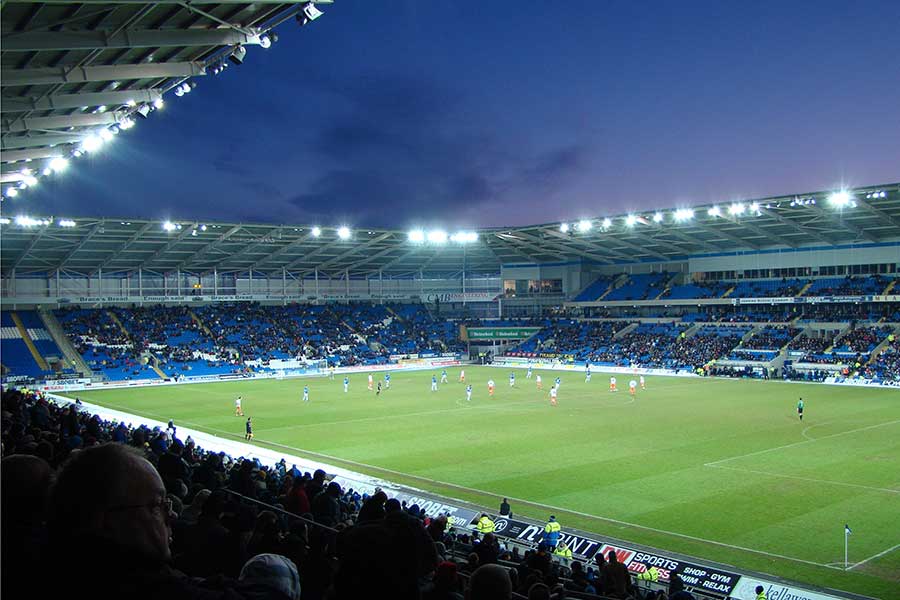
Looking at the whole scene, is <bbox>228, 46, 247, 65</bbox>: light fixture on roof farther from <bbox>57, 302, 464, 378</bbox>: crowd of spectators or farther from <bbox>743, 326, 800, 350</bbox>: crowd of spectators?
<bbox>743, 326, 800, 350</bbox>: crowd of spectators

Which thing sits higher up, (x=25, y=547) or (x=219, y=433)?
(x=25, y=547)

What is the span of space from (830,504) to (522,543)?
9.31 m

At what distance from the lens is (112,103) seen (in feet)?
66.0

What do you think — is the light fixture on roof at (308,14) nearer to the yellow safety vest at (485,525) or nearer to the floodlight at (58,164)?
the yellow safety vest at (485,525)

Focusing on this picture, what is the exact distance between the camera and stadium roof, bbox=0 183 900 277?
52.6 metres

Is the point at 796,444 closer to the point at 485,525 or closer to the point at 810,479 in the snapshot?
the point at 810,479

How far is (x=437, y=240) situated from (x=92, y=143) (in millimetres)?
45824

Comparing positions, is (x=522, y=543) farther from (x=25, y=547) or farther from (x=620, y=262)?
(x=620, y=262)

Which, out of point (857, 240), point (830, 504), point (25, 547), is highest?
point (857, 240)

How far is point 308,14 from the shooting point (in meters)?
16.2

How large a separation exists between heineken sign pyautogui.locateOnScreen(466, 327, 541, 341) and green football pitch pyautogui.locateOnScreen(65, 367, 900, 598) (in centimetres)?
2956

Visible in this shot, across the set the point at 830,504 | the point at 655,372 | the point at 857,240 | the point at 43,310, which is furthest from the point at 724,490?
the point at 43,310

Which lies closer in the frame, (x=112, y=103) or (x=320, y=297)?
(x=112, y=103)

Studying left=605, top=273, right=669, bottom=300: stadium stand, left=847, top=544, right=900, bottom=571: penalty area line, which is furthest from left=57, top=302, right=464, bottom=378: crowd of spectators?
left=847, top=544, right=900, bottom=571: penalty area line
